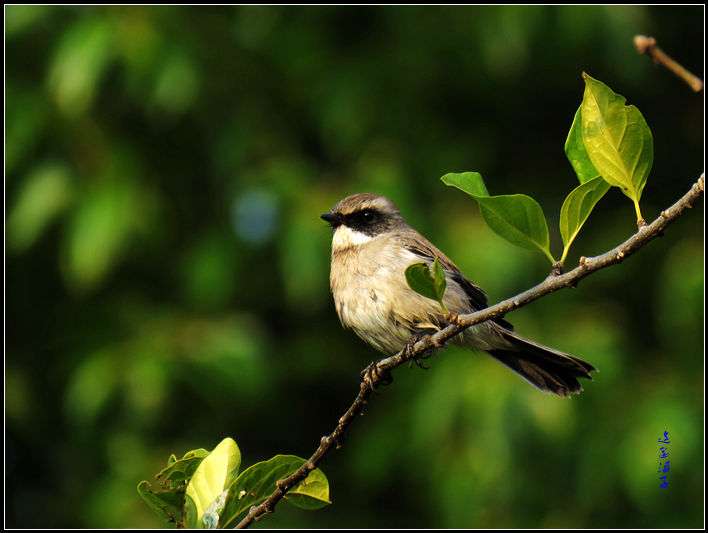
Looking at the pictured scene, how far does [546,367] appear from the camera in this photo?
13.3ft

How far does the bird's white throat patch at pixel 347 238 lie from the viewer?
4.41m

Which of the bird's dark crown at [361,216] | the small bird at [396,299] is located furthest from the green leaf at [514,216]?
the bird's dark crown at [361,216]

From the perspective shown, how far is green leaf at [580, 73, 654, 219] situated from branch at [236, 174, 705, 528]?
0.62 ft

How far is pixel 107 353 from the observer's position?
6922 mm

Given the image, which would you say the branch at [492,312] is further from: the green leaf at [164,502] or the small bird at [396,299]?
the small bird at [396,299]

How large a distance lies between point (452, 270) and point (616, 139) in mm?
2603

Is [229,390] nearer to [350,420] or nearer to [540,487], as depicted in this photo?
[540,487]

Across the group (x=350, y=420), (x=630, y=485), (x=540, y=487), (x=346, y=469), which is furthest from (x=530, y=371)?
(x=346, y=469)

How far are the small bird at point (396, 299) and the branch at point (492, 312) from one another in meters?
1.31

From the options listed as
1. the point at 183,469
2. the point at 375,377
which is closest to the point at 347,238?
the point at 375,377

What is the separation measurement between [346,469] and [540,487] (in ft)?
5.46

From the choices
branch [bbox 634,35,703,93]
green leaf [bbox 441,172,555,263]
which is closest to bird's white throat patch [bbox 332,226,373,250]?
green leaf [bbox 441,172,555,263]

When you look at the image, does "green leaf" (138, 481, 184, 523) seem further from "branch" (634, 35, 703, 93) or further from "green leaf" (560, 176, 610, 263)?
"branch" (634, 35, 703, 93)

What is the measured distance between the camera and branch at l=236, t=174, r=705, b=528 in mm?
1668
